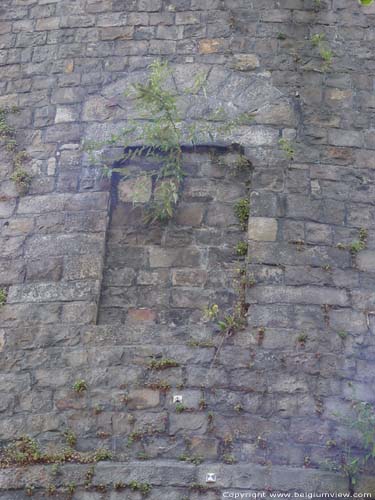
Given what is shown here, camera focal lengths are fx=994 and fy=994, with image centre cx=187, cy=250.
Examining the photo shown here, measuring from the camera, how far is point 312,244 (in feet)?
20.5

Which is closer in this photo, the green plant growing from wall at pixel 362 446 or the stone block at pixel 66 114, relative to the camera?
the green plant growing from wall at pixel 362 446

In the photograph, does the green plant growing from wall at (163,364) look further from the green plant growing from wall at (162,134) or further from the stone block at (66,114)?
the stone block at (66,114)

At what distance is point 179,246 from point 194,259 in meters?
0.14

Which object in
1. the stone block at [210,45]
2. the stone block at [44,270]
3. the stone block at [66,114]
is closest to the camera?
the stone block at [44,270]

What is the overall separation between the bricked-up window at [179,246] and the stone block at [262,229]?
0.10m

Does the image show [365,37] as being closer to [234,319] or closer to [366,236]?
[366,236]

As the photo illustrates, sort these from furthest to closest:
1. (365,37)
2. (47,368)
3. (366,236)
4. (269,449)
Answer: (365,37)
(366,236)
(47,368)
(269,449)

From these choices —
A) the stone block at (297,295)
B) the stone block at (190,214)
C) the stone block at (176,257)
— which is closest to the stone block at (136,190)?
the stone block at (190,214)

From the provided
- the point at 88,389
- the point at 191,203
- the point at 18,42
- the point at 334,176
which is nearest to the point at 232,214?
the point at 191,203

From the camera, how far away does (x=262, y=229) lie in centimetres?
630

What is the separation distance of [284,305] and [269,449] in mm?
918

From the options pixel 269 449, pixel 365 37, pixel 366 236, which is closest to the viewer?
pixel 269 449

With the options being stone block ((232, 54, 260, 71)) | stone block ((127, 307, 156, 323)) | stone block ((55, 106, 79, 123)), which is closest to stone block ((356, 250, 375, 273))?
stone block ((127, 307, 156, 323))

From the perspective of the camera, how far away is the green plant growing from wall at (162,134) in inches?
252
